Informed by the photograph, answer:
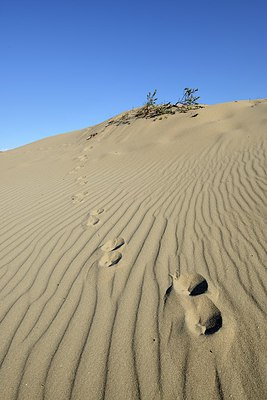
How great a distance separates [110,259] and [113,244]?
1.07ft

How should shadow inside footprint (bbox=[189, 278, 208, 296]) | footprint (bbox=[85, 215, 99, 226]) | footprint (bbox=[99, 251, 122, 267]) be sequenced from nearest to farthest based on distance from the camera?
1. shadow inside footprint (bbox=[189, 278, 208, 296])
2. footprint (bbox=[99, 251, 122, 267])
3. footprint (bbox=[85, 215, 99, 226])

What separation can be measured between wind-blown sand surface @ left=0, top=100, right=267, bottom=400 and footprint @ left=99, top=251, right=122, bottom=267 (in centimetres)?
1

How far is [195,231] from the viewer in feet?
10.8

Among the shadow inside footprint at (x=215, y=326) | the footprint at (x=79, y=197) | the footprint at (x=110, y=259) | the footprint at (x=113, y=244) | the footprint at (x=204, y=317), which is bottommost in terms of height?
the shadow inside footprint at (x=215, y=326)

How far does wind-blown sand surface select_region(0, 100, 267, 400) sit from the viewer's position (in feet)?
5.63

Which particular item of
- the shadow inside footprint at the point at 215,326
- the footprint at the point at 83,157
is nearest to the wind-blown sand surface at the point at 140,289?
the shadow inside footprint at the point at 215,326

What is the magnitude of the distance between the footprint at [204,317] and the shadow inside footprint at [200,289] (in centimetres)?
9

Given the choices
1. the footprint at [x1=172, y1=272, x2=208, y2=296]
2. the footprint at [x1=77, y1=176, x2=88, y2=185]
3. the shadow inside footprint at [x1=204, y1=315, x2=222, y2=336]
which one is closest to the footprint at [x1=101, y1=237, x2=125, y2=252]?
the footprint at [x1=172, y1=272, x2=208, y2=296]

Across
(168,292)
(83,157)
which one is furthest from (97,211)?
(83,157)

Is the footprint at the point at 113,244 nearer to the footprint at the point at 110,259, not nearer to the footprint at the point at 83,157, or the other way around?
the footprint at the point at 110,259

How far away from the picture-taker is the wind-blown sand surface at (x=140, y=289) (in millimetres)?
1715

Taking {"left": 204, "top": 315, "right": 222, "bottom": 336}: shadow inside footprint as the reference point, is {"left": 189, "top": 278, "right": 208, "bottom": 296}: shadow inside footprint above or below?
above

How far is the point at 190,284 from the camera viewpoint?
244cm

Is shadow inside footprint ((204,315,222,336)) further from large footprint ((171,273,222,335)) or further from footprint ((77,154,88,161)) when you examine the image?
footprint ((77,154,88,161))
